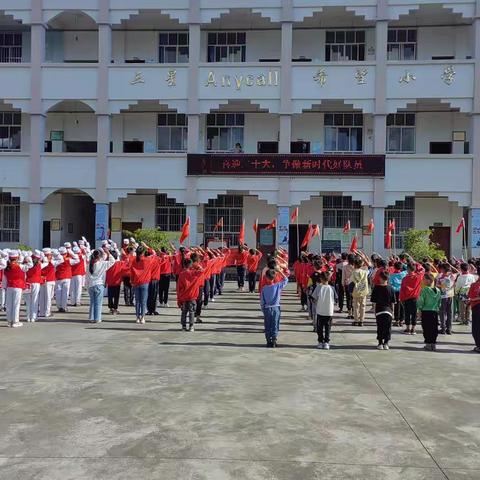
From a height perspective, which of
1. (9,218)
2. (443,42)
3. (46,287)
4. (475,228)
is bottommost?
(46,287)

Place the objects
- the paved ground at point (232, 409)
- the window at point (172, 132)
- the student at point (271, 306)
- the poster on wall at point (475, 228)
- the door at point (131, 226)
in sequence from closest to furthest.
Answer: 1. the paved ground at point (232, 409)
2. the student at point (271, 306)
3. the poster on wall at point (475, 228)
4. the window at point (172, 132)
5. the door at point (131, 226)

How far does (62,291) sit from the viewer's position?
14.9m

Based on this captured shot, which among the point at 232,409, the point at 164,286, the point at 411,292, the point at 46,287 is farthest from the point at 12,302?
the point at 411,292

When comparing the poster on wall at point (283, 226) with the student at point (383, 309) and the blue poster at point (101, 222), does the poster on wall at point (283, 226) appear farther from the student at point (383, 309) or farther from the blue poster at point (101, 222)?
the student at point (383, 309)

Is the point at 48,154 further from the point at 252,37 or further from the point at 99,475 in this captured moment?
the point at 99,475

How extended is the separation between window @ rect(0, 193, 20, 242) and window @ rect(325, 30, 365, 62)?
1621cm

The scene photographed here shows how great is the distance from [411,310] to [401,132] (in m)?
15.5

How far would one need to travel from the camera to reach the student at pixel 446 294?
12.4m

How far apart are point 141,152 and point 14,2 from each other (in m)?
8.48

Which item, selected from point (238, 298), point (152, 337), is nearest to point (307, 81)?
point (238, 298)

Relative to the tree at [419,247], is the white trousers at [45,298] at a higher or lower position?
lower

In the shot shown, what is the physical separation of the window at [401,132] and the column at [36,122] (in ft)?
51.3

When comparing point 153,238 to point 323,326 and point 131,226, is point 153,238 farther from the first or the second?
point 323,326

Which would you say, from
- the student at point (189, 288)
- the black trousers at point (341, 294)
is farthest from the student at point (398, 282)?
the student at point (189, 288)
